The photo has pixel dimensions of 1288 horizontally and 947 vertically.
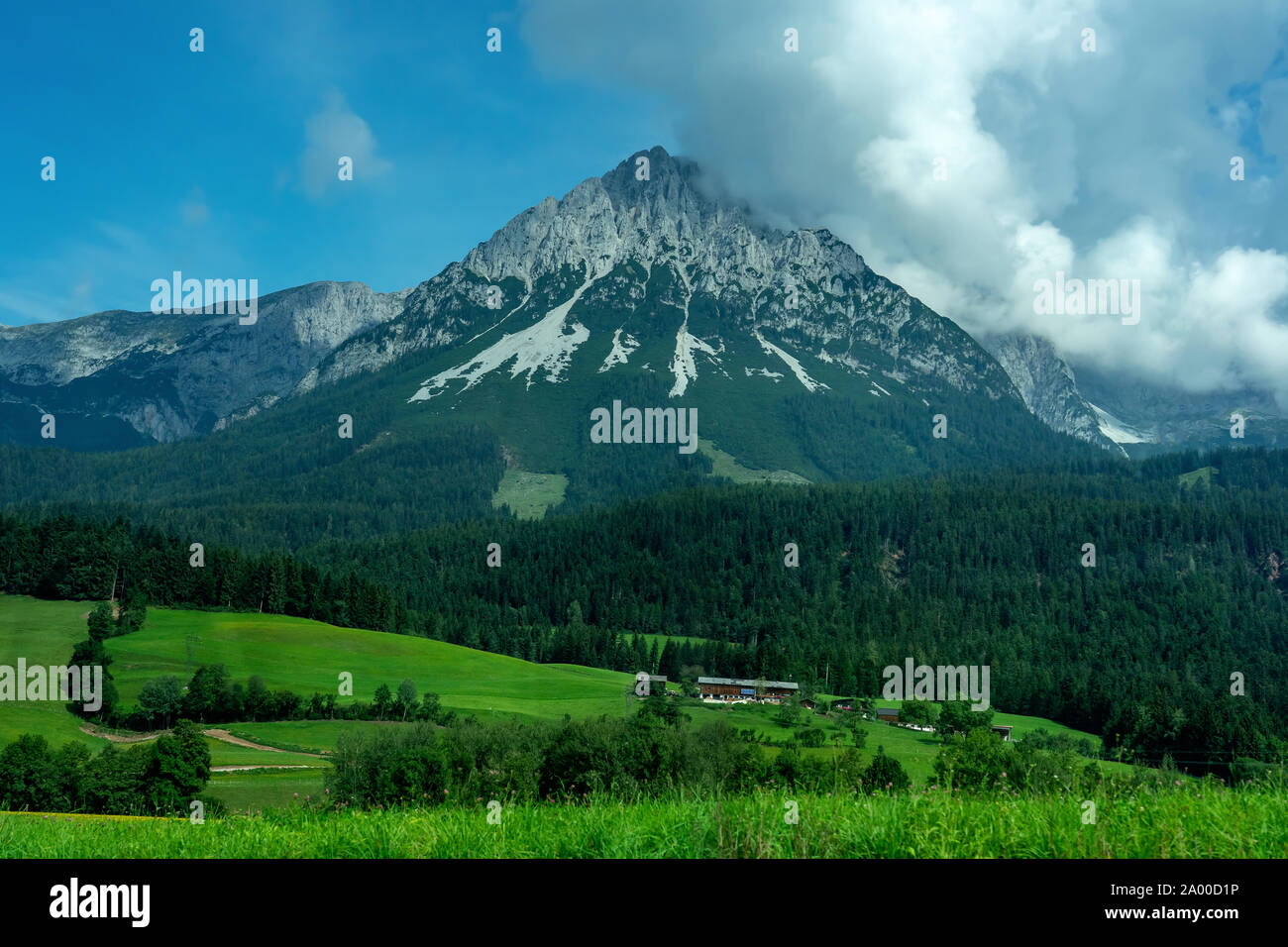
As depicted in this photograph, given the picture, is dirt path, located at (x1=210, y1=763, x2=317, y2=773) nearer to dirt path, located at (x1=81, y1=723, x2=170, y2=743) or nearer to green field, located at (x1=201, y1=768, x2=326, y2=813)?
green field, located at (x1=201, y1=768, x2=326, y2=813)

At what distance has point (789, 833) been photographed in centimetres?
828

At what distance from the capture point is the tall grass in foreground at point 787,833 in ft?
26.2

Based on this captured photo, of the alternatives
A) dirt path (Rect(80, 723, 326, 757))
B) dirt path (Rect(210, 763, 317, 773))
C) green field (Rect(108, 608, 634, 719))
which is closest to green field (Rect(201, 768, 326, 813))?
dirt path (Rect(210, 763, 317, 773))

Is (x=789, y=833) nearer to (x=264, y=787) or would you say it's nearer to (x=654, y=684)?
(x=264, y=787)

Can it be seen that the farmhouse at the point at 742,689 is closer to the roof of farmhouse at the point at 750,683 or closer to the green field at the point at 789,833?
the roof of farmhouse at the point at 750,683

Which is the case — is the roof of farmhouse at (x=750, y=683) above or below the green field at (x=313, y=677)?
below

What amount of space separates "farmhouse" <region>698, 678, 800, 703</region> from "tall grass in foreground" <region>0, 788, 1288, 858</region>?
14179cm

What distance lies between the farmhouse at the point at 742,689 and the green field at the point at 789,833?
14181cm

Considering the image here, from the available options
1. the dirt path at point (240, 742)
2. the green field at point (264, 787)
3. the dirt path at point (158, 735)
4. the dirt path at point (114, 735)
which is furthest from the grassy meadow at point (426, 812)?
the dirt path at point (114, 735)

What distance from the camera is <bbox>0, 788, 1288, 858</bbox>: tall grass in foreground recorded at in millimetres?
7984

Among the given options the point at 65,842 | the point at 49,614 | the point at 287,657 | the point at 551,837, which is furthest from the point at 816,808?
the point at 49,614

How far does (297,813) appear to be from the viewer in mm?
14133
